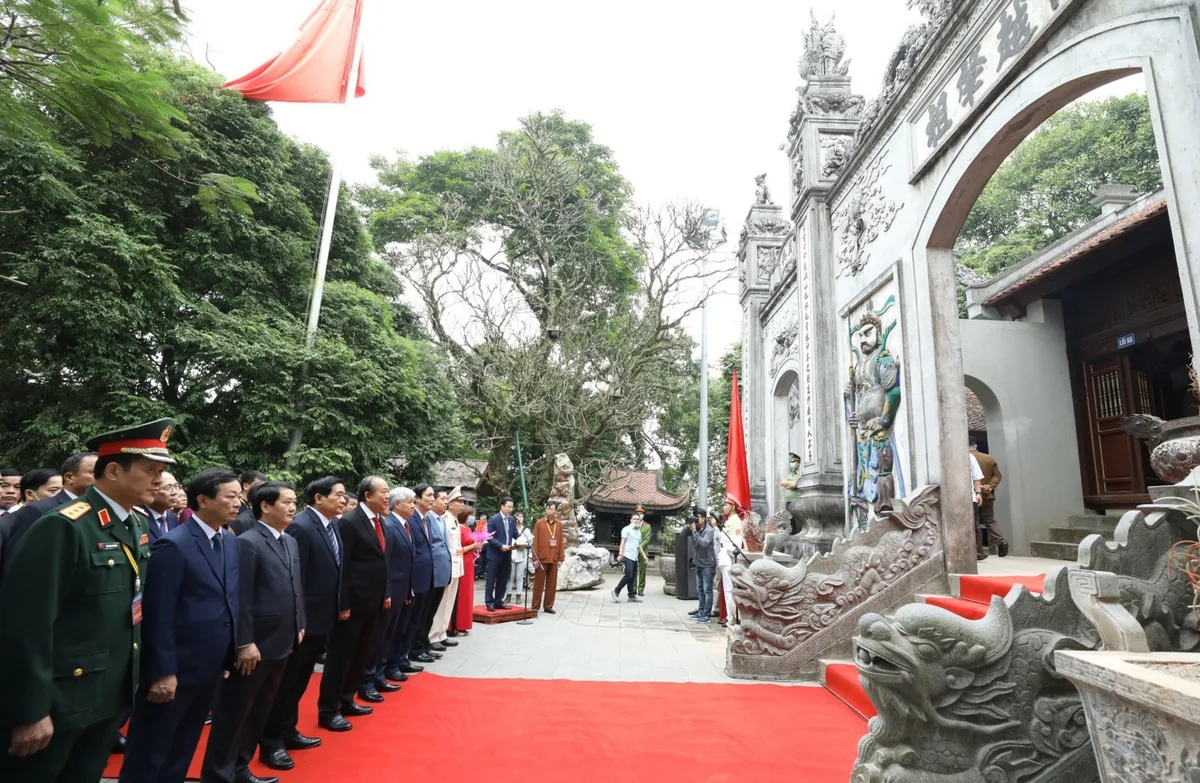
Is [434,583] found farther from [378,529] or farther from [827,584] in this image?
[827,584]

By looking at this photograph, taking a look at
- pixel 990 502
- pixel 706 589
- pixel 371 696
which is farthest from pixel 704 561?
pixel 371 696

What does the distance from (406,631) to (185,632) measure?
9.56ft

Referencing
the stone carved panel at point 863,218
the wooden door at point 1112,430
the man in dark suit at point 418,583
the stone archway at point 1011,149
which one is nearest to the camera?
the stone archway at point 1011,149

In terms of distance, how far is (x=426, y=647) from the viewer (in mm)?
5766

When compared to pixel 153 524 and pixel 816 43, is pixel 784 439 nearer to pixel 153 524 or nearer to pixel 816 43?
pixel 816 43

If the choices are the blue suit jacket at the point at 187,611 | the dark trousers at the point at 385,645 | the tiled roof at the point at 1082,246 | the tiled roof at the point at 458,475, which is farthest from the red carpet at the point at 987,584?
the tiled roof at the point at 458,475

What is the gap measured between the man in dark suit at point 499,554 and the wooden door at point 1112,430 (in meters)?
6.92

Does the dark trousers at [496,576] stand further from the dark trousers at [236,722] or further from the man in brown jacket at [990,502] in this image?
the man in brown jacket at [990,502]

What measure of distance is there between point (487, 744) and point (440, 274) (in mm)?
12985

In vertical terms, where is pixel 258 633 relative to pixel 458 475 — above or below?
below

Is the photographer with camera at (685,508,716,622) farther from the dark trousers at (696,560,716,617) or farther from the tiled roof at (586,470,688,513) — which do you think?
the tiled roof at (586,470,688,513)

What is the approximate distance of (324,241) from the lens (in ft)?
34.4

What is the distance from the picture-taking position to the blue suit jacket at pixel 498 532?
8.16 m

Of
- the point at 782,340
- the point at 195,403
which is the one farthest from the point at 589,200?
the point at 195,403
